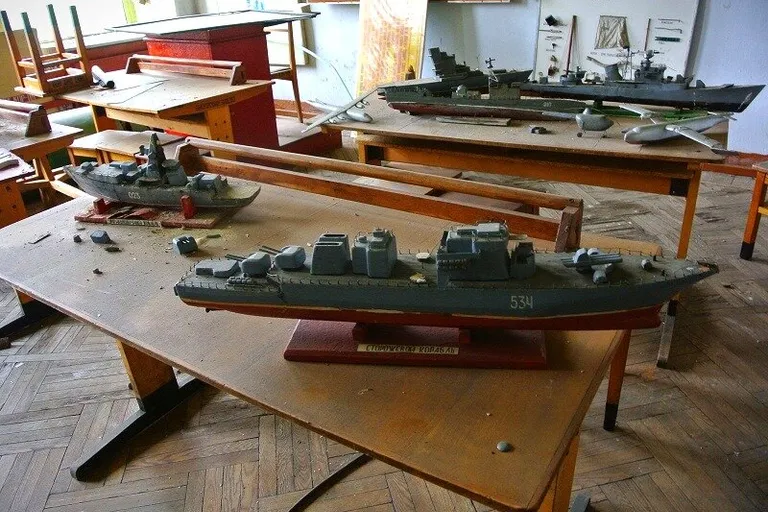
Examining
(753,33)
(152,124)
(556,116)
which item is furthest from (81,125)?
(753,33)

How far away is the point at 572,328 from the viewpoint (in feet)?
5.12

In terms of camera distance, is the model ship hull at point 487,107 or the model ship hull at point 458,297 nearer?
the model ship hull at point 458,297

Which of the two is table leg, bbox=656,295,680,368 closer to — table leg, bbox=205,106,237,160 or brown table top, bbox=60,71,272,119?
table leg, bbox=205,106,237,160

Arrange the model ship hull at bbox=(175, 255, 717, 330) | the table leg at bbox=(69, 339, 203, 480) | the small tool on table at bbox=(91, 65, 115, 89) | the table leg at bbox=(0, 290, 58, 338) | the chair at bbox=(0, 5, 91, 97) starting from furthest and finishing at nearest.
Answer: the small tool on table at bbox=(91, 65, 115, 89), the chair at bbox=(0, 5, 91, 97), the table leg at bbox=(0, 290, 58, 338), the table leg at bbox=(69, 339, 203, 480), the model ship hull at bbox=(175, 255, 717, 330)

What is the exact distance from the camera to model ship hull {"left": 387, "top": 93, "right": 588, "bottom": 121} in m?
3.50

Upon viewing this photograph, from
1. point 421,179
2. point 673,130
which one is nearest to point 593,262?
point 421,179

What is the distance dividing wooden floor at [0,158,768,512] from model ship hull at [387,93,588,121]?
1355 mm

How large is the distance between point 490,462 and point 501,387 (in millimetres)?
252

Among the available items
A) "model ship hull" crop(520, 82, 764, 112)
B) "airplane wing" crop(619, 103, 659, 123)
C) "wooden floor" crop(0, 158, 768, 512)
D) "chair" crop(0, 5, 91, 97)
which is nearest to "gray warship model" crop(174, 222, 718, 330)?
"wooden floor" crop(0, 158, 768, 512)

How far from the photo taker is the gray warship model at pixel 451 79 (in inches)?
152

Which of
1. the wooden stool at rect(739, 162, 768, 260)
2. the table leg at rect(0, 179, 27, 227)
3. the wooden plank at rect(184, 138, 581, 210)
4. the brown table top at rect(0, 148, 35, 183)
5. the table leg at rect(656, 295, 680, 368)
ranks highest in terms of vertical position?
the wooden plank at rect(184, 138, 581, 210)

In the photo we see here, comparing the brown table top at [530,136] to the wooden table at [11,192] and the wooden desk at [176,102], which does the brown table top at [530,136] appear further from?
the wooden table at [11,192]

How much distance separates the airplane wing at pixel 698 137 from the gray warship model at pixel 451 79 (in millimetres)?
1170

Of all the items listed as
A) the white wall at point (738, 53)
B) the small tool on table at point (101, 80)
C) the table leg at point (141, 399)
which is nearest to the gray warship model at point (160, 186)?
the table leg at point (141, 399)
